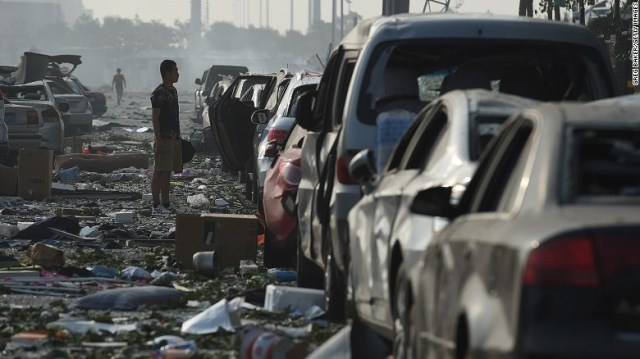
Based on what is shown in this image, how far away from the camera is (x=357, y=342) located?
9633 millimetres

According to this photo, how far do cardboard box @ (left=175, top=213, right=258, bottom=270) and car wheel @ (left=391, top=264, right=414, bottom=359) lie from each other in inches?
257

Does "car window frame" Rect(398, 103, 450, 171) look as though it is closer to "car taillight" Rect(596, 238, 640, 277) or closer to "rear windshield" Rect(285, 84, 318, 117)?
"car taillight" Rect(596, 238, 640, 277)

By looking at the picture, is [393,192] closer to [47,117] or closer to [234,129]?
[234,129]

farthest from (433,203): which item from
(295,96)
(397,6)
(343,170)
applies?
(397,6)

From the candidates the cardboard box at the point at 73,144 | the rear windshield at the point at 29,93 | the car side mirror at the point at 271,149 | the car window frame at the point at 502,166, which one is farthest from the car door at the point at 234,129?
the car window frame at the point at 502,166

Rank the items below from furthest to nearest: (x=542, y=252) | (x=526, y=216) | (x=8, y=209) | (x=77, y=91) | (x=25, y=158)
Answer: (x=77, y=91), (x=25, y=158), (x=8, y=209), (x=526, y=216), (x=542, y=252)

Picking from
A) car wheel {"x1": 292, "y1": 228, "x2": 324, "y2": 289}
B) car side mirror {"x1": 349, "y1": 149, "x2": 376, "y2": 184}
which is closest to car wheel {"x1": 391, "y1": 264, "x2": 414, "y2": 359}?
car side mirror {"x1": 349, "y1": 149, "x2": 376, "y2": 184}

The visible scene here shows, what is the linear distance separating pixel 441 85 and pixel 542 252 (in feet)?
20.4

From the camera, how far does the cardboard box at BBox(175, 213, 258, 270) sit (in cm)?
1496

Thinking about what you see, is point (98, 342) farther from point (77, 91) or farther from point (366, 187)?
point (77, 91)

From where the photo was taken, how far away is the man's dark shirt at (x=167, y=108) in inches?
815

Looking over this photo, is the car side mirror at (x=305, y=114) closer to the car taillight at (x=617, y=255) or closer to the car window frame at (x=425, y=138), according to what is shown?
the car window frame at (x=425, y=138)

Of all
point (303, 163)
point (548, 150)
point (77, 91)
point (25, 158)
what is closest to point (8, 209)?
point (25, 158)

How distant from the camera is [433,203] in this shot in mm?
7016
